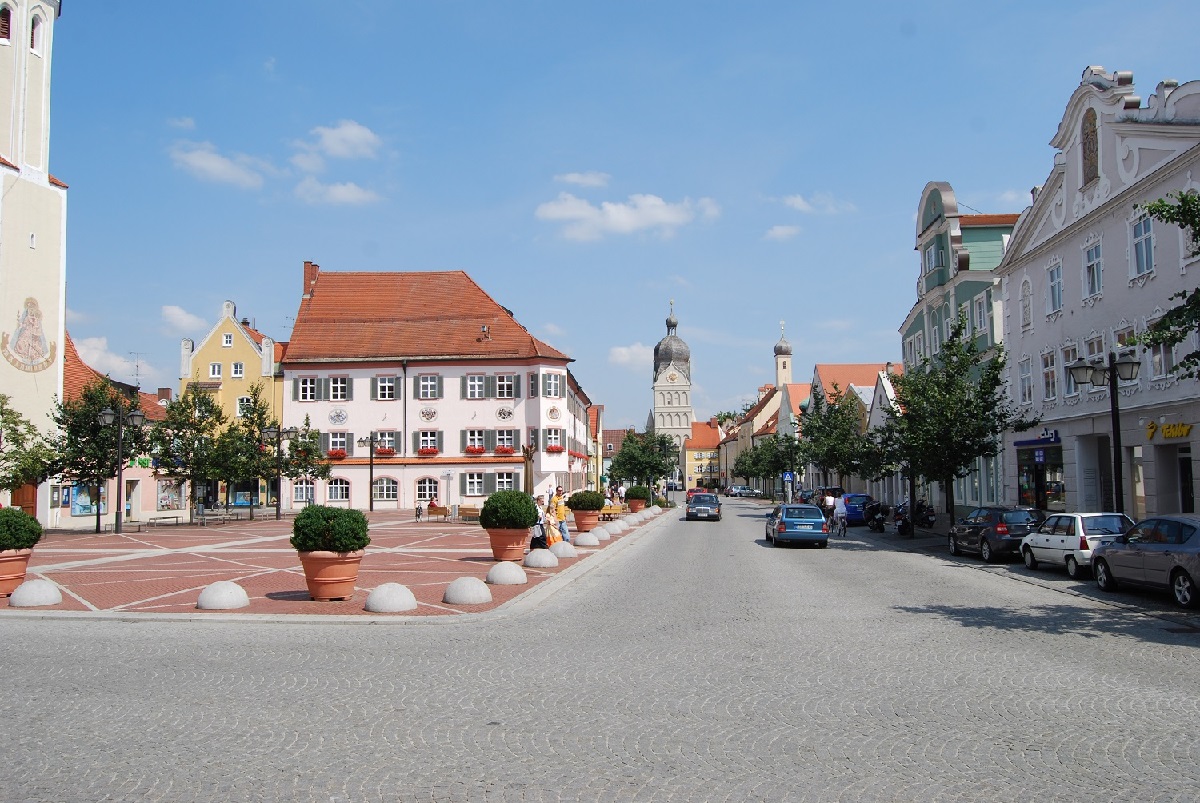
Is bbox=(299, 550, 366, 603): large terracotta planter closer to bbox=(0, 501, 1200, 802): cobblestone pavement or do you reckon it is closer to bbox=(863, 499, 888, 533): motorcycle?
bbox=(0, 501, 1200, 802): cobblestone pavement

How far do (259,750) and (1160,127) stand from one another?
27779mm

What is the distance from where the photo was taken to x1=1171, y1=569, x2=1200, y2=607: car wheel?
46.4ft

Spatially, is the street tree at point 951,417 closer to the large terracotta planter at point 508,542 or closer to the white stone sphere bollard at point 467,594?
the large terracotta planter at point 508,542

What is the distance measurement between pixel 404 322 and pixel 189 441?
72.3 feet

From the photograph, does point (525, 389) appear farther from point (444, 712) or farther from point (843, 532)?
point (444, 712)

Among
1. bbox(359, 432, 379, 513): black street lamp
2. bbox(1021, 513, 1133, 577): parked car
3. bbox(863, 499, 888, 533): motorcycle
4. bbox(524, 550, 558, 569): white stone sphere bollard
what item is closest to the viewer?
bbox(1021, 513, 1133, 577): parked car

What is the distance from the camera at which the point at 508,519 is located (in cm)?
2098

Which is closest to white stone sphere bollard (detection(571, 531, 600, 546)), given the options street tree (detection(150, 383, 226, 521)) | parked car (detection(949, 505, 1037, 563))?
parked car (detection(949, 505, 1037, 563))

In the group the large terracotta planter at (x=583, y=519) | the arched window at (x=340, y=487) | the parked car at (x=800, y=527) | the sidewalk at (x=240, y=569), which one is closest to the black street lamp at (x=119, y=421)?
the sidewalk at (x=240, y=569)

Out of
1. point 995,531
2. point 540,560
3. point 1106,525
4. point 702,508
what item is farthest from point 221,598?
point 702,508

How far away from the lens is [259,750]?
21.7 ft

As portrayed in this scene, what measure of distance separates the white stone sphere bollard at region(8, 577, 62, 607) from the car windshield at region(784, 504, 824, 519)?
21318 millimetres

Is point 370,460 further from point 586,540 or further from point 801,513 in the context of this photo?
point 801,513

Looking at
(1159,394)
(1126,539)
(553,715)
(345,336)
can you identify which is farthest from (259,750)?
(345,336)
